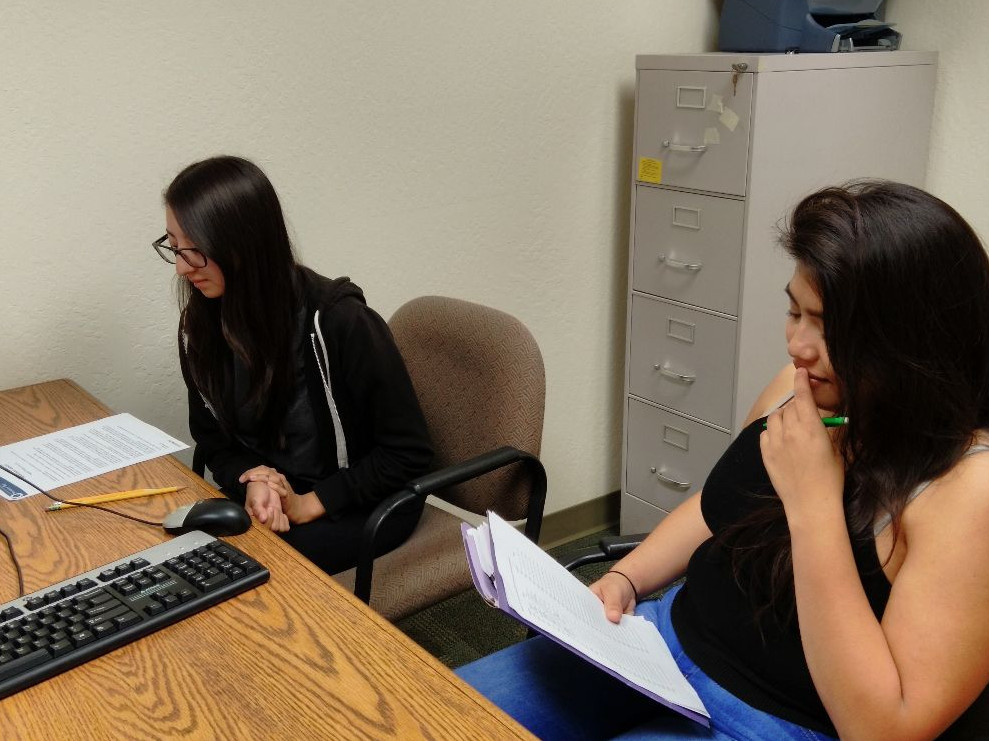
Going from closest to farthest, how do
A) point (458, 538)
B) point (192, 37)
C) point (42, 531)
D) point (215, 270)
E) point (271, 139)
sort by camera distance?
point (42, 531)
point (215, 270)
point (458, 538)
point (192, 37)
point (271, 139)

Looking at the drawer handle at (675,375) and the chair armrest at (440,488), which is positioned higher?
the chair armrest at (440,488)

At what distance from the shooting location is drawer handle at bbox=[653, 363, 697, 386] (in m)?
2.61

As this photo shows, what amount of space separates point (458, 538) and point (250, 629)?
0.81 m

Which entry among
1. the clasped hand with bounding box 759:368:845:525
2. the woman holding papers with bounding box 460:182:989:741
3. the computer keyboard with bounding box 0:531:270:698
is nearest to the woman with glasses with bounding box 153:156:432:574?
the computer keyboard with bounding box 0:531:270:698

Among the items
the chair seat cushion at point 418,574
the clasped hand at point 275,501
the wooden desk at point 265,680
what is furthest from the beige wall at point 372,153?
the wooden desk at point 265,680

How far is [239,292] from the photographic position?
1.71m

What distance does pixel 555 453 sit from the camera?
9.43 ft

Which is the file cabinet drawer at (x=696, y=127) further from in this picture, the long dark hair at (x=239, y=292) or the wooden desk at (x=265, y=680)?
the wooden desk at (x=265, y=680)

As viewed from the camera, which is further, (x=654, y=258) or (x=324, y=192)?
(x=654, y=258)

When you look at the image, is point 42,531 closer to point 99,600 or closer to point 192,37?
point 99,600

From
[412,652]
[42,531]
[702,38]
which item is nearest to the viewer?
[412,652]

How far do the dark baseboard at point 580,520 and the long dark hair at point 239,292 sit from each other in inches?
49.5

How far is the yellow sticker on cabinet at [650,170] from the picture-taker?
2.55m

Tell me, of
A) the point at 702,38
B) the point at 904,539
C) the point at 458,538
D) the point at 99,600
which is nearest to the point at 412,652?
the point at 99,600
